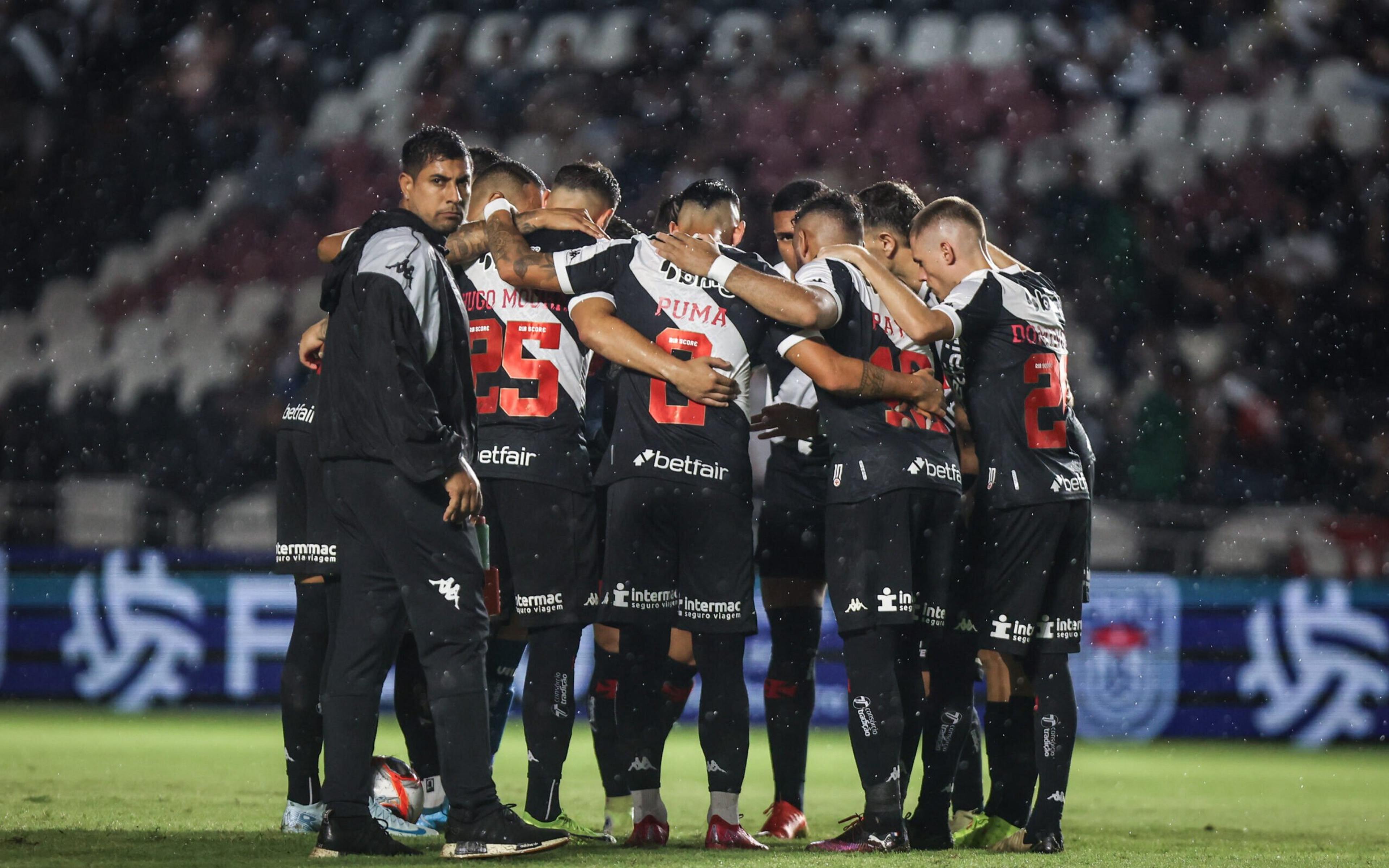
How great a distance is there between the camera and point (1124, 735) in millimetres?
10289

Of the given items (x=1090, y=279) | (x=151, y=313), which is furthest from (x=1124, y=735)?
(x=151, y=313)

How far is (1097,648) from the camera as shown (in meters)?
10.3

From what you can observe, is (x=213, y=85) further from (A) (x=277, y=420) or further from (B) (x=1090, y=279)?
(B) (x=1090, y=279)

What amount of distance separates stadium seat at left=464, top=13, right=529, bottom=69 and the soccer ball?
13.2 meters

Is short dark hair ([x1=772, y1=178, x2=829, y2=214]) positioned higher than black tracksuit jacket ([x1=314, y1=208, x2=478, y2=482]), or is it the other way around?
short dark hair ([x1=772, y1=178, x2=829, y2=214])

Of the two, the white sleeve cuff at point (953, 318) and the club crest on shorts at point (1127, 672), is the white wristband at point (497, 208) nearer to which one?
the white sleeve cuff at point (953, 318)

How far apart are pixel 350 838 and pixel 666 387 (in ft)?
6.20

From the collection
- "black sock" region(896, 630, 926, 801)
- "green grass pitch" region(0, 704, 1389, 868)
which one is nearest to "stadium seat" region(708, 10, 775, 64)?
"green grass pitch" region(0, 704, 1389, 868)

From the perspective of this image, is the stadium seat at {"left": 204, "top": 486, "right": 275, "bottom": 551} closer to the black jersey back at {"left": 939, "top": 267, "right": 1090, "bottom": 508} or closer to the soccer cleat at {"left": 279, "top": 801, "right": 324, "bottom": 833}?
the soccer cleat at {"left": 279, "top": 801, "right": 324, "bottom": 833}

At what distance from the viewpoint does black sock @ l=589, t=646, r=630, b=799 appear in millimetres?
5484

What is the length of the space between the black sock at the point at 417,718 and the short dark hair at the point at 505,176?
6.08 ft

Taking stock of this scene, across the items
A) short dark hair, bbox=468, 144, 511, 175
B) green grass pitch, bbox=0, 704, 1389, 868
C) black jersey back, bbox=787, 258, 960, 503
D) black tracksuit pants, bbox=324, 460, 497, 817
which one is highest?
short dark hair, bbox=468, 144, 511, 175

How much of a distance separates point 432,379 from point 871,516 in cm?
157

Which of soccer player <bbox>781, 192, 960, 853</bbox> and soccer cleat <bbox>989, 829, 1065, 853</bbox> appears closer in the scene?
soccer player <bbox>781, 192, 960, 853</bbox>
